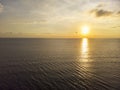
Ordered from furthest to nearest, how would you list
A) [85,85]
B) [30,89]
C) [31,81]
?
[31,81] < [85,85] < [30,89]

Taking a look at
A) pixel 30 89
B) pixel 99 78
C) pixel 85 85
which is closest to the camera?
pixel 30 89

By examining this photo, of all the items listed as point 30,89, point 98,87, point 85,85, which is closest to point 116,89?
point 98,87

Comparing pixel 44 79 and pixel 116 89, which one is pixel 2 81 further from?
pixel 116 89

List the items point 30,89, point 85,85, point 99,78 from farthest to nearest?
point 99,78, point 85,85, point 30,89

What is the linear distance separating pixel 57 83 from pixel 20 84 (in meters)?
9.19

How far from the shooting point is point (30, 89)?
31859 millimetres

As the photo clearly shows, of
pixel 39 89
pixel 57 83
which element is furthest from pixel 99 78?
pixel 39 89

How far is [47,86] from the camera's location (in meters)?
33.6

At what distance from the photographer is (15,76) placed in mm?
41281

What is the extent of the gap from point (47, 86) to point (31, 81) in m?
5.73

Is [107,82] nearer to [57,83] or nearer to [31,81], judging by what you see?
[57,83]

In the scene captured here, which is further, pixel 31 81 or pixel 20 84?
pixel 31 81

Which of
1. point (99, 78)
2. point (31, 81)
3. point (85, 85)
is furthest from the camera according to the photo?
point (99, 78)

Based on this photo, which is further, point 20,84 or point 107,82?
point 107,82
